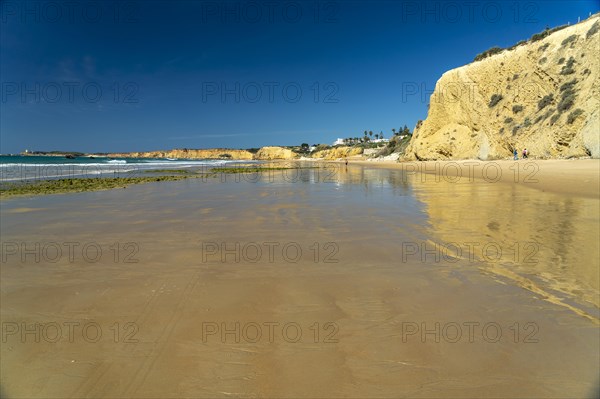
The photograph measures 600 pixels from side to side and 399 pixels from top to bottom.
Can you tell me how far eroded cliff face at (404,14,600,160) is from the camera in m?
24.8

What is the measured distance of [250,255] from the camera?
5.18 metres

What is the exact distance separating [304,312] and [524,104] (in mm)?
38130

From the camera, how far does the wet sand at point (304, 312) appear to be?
2.27m

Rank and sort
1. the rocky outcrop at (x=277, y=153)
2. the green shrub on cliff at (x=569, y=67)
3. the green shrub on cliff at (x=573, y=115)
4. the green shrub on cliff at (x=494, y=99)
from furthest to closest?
the rocky outcrop at (x=277, y=153) → the green shrub on cliff at (x=494, y=99) → the green shrub on cliff at (x=569, y=67) → the green shrub on cliff at (x=573, y=115)

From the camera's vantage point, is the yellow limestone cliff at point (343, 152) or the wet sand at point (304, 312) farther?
the yellow limestone cliff at point (343, 152)

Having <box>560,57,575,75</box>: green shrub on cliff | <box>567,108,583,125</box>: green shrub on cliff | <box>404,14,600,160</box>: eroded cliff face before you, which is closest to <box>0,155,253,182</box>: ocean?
<box>404,14,600,160</box>: eroded cliff face

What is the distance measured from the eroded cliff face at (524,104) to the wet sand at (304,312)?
24602 mm

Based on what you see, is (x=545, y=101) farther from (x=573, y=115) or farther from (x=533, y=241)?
(x=533, y=241)

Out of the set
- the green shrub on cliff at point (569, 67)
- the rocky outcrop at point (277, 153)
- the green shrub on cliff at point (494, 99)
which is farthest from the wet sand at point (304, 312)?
the rocky outcrop at point (277, 153)

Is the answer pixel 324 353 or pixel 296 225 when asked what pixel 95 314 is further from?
pixel 296 225

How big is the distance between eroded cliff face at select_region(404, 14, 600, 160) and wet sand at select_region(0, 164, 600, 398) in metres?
24.6

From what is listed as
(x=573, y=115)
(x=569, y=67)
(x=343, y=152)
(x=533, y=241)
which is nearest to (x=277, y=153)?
(x=343, y=152)

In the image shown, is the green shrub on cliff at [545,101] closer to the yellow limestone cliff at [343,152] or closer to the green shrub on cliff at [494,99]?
the green shrub on cliff at [494,99]

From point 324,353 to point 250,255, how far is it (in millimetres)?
2817
